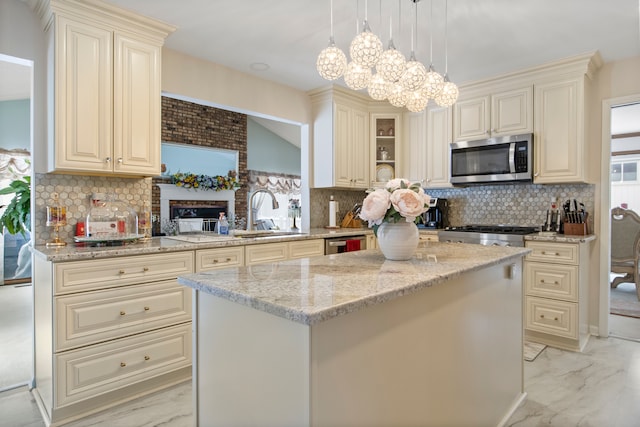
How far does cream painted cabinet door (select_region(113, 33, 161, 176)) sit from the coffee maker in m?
2.98

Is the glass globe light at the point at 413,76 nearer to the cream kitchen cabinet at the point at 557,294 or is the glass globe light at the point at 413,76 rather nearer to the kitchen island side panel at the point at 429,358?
the kitchen island side panel at the point at 429,358

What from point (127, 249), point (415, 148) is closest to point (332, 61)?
point (127, 249)

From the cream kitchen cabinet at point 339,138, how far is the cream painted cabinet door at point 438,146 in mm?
739

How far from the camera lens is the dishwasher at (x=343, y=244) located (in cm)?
361

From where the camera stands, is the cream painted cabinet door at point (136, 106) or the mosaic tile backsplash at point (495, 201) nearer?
the cream painted cabinet door at point (136, 106)

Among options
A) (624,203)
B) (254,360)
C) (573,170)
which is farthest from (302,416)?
(624,203)

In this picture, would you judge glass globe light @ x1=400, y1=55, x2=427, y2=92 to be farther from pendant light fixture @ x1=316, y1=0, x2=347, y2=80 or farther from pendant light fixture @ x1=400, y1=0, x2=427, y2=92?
pendant light fixture @ x1=316, y1=0, x2=347, y2=80

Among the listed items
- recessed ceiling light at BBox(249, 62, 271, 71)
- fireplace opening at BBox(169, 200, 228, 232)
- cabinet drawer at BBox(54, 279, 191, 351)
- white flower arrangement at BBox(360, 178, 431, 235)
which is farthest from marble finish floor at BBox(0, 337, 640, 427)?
fireplace opening at BBox(169, 200, 228, 232)

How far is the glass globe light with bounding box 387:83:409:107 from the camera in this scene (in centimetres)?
223

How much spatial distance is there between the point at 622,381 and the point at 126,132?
148 inches

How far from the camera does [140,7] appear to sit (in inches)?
97.7

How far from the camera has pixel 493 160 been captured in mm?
3738

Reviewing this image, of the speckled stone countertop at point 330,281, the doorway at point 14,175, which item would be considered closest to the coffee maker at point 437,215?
the speckled stone countertop at point 330,281

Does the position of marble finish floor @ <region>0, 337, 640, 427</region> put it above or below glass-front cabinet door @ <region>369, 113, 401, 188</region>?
below
